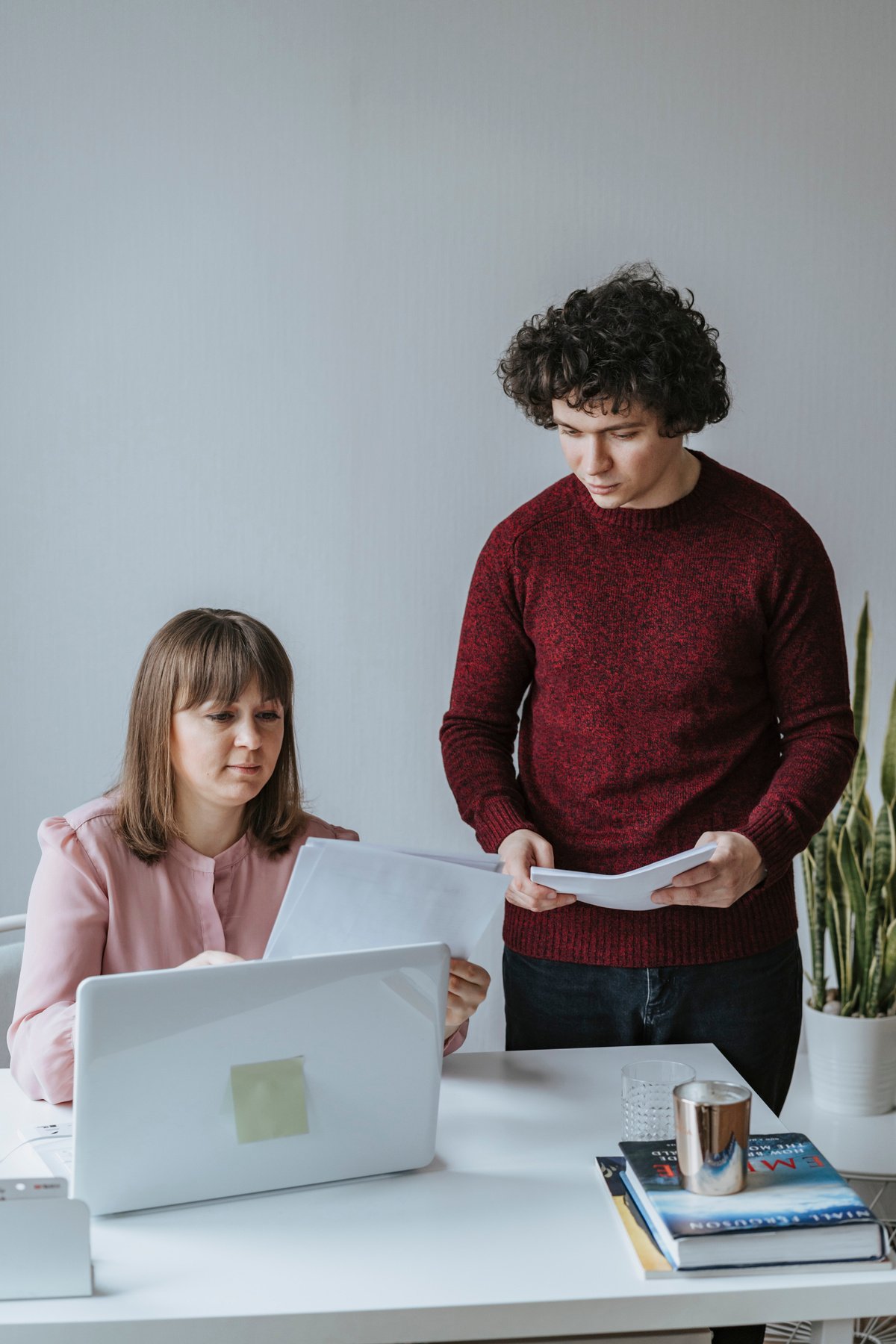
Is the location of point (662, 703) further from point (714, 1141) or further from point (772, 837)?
point (714, 1141)

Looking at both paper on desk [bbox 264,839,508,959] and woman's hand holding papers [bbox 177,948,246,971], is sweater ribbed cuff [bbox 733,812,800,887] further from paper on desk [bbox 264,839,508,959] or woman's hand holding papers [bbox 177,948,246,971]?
woman's hand holding papers [bbox 177,948,246,971]

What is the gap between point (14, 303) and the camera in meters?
2.82

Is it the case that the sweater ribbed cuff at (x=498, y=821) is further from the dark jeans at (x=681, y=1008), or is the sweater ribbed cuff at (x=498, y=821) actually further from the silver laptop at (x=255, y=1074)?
the silver laptop at (x=255, y=1074)

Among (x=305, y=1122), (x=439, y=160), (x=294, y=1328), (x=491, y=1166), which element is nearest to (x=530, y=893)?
(x=491, y=1166)

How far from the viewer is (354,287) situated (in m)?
2.88

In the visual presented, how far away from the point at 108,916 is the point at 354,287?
179 cm

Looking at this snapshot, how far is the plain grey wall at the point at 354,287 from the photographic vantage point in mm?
2818

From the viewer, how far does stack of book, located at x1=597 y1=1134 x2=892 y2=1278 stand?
1058 millimetres

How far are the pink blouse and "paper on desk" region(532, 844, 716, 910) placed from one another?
0.94 ft

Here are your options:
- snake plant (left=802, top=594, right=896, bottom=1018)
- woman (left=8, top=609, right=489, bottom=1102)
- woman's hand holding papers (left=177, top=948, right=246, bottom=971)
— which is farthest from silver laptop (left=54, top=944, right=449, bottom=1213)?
snake plant (left=802, top=594, right=896, bottom=1018)

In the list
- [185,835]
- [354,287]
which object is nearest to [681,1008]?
[185,835]

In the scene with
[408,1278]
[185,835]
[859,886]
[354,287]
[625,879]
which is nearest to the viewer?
[408,1278]

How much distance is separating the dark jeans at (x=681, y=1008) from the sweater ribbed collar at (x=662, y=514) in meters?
0.62

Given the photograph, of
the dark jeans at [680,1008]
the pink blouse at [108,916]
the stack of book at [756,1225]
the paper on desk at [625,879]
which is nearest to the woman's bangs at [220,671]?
the pink blouse at [108,916]
